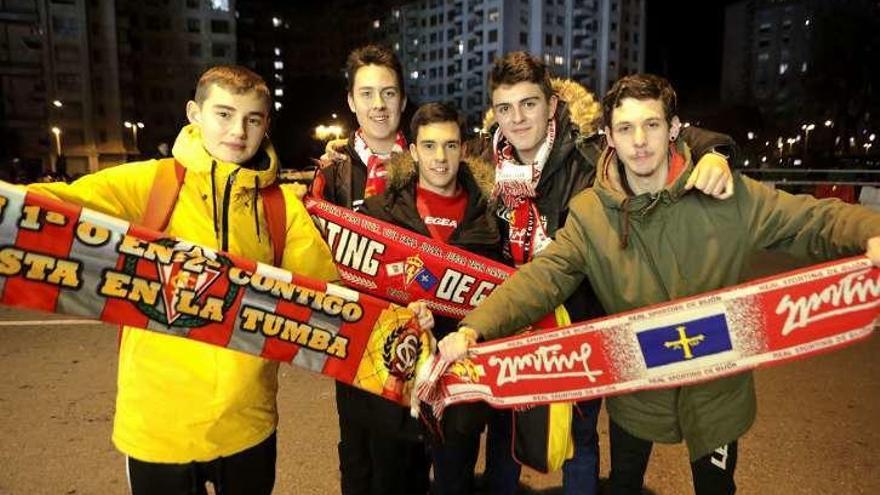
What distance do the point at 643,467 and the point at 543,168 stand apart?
61.6 inches

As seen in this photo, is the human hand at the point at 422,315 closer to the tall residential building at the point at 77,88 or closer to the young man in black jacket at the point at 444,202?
the young man in black jacket at the point at 444,202

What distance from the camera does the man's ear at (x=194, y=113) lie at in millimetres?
2577

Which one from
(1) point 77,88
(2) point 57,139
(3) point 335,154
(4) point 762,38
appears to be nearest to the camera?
(3) point 335,154

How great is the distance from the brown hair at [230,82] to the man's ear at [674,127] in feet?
5.87

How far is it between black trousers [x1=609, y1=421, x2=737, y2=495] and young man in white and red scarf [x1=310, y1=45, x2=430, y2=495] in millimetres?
948

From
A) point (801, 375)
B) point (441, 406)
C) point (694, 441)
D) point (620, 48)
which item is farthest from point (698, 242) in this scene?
point (620, 48)

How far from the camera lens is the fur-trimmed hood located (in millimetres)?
3396

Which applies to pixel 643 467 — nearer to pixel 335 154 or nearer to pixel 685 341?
pixel 685 341

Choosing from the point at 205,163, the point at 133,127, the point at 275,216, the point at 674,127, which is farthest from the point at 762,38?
the point at 205,163

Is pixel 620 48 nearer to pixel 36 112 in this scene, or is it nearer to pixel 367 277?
pixel 36 112

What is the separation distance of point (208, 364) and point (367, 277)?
1186mm

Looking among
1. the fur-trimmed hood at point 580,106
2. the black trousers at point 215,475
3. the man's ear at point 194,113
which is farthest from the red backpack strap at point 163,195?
the fur-trimmed hood at point 580,106

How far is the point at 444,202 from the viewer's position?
3.33m

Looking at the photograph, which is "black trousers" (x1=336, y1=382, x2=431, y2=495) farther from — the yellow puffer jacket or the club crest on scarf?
the club crest on scarf
